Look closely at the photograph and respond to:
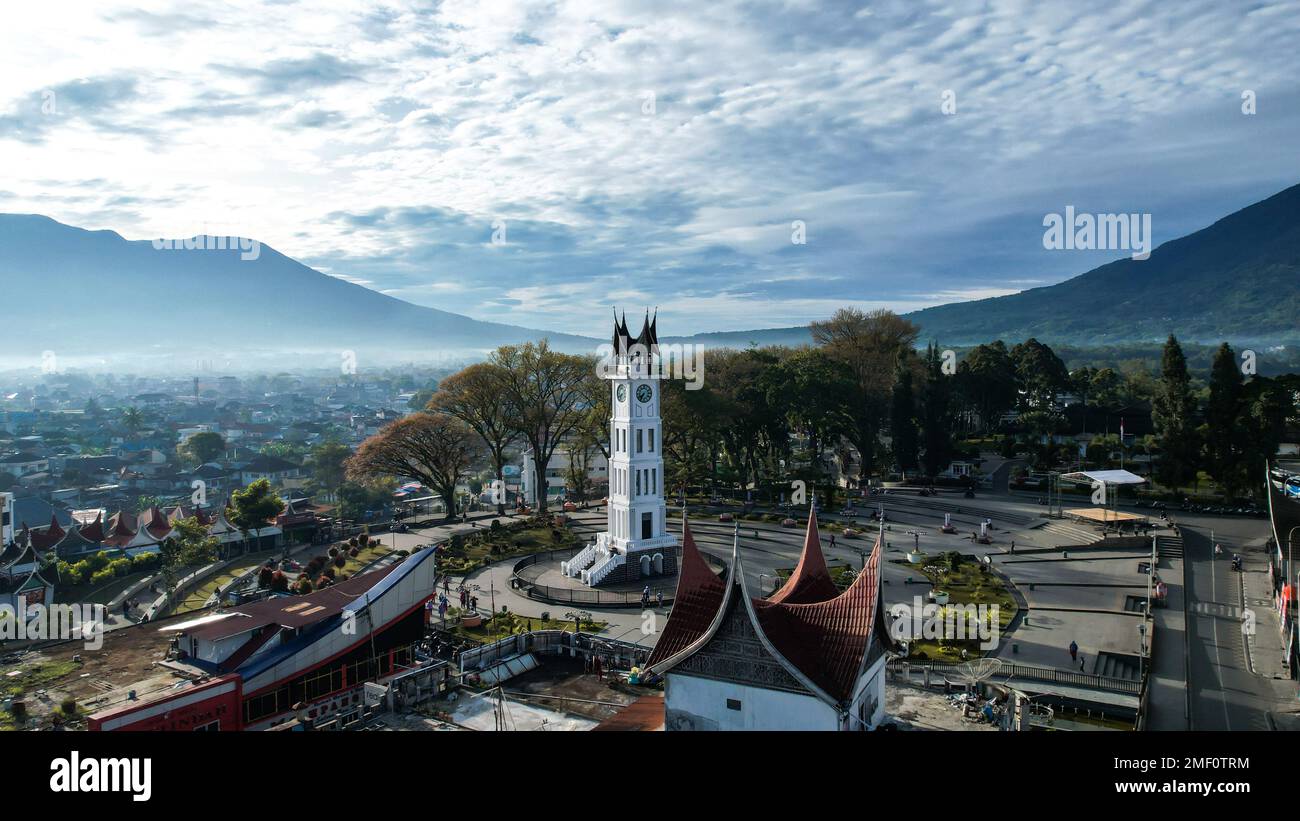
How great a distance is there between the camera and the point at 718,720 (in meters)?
19.0

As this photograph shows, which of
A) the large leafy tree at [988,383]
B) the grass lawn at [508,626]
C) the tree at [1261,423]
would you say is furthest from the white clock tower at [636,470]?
the large leafy tree at [988,383]

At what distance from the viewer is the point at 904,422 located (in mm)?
68812

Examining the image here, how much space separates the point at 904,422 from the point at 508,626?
4563 cm

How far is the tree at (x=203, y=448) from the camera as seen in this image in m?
123

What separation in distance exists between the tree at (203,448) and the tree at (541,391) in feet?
278

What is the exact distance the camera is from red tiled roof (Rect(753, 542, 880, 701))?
18.3m

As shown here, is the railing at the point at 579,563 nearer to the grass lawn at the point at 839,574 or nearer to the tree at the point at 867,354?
the grass lawn at the point at 839,574

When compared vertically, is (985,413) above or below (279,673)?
above

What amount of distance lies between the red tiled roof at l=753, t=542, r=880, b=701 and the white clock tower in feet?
74.1

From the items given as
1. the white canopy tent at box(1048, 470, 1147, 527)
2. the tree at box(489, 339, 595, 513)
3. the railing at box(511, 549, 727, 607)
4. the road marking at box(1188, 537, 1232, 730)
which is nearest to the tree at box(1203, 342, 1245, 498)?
the white canopy tent at box(1048, 470, 1147, 527)

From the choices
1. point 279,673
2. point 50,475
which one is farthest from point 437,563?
point 50,475
